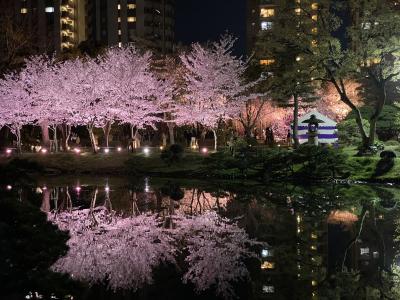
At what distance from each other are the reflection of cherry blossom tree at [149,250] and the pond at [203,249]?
0.02 metres

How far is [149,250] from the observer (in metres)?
11.3

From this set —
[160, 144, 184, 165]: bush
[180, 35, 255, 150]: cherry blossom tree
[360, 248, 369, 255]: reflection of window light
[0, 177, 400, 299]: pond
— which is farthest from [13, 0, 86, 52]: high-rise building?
[360, 248, 369, 255]: reflection of window light

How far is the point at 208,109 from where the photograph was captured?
126 ft

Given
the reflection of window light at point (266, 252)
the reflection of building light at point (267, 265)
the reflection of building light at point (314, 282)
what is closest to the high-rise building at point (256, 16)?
the reflection of window light at point (266, 252)

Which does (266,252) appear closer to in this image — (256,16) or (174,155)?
(174,155)

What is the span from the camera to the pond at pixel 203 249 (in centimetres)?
845

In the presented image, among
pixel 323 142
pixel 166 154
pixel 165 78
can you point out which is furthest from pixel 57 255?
pixel 165 78

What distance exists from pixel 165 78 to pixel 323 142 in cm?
1497

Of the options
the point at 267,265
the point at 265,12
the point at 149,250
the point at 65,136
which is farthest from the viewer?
the point at 265,12

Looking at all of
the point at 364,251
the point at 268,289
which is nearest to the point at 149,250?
the point at 268,289

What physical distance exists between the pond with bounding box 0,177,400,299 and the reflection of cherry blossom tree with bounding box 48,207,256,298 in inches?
0.9

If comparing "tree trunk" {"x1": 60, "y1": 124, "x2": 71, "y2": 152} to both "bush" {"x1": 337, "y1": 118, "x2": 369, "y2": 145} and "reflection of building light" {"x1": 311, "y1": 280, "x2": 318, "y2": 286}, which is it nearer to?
"bush" {"x1": 337, "y1": 118, "x2": 369, "y2": 145}

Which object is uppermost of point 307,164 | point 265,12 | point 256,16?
point 265,12

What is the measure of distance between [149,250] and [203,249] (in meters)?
1.21
